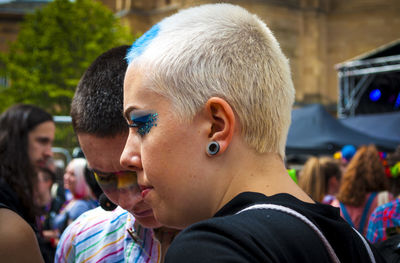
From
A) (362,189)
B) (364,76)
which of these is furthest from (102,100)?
(364,76)

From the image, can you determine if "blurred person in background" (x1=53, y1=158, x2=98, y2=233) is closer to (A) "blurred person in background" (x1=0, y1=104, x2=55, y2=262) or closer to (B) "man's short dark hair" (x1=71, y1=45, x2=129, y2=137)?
(A) "blurred person in background" (x1=0, y1=104, x2=55, y2=262)

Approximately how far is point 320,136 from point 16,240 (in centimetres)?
864

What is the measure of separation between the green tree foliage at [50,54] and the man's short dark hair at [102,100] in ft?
84.3

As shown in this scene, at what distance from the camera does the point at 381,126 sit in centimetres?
1158

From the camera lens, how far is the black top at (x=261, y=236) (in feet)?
2.84

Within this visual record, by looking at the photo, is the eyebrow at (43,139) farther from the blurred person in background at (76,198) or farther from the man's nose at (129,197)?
the blurred person in background at (76,198)

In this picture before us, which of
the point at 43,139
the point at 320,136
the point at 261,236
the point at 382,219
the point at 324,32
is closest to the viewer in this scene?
the point at 261,236

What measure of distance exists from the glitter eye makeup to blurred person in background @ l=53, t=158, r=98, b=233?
465 cm

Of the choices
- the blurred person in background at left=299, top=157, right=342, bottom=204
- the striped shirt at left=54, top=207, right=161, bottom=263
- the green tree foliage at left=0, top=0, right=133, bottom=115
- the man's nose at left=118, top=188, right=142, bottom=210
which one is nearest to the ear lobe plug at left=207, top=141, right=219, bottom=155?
the man's nose at left=118, top=188, right=142, bottom=210

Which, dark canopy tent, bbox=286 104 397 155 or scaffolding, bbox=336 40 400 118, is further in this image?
scaffolding, bbox=336 40 400 118

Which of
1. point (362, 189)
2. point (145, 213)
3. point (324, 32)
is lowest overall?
point (324, 32)

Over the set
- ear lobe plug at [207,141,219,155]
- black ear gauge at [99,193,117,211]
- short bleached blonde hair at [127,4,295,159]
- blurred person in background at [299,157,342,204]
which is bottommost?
blurred person in background at [299,157,342,204]

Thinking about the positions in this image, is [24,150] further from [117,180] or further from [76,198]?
[76,198]

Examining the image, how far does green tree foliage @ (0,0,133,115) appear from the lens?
27.3 m
